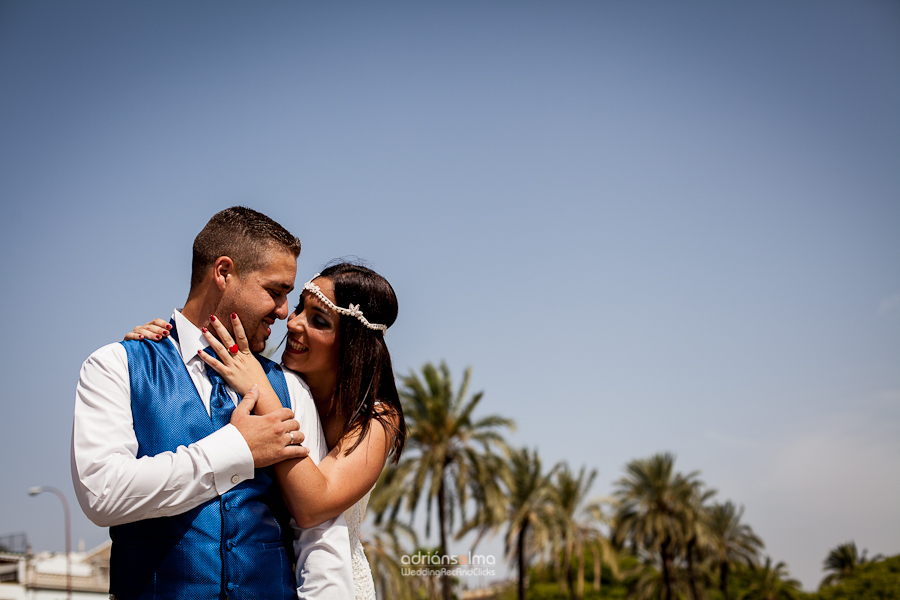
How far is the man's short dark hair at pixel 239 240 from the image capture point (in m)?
3.46

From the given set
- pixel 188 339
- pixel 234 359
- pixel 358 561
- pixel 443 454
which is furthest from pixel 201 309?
pixel 443 454

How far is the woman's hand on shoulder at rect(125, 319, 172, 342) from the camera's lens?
3273 millimetres

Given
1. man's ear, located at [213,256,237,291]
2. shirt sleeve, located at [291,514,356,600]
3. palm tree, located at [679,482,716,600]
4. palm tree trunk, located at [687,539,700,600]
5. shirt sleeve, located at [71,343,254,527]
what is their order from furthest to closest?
palm tree trunk, located at [687,539,700,600]
palm tree, located at [679,482,716,600]
man's ear, located at [213,256,237,291]
shirt sleeve, located at [291,514,356,600]
shirt sleeve, located at [71,343,254,527]

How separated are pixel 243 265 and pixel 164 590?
4.66 ft

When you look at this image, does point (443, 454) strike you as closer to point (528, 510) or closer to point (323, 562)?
point (528, 510)

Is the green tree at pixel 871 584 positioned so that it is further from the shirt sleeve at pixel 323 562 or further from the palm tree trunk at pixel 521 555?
the shirt sleeve at pixel 323 562

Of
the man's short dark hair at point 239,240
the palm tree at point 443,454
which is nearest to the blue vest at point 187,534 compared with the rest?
the man's short dark hair at point 239,240

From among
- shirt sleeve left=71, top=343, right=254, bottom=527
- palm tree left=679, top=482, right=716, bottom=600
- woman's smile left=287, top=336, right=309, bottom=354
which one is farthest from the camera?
palm tree left=679, top=482, right=716, bottom=600

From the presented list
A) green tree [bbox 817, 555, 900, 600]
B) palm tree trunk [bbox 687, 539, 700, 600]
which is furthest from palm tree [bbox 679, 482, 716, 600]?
green tree [bbox 817, 555, 900, 600]

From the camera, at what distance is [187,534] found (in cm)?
294

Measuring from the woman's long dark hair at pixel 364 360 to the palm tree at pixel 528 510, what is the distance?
1056 inches

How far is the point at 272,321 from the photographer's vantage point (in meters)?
3.56

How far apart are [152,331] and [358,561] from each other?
1607 mm

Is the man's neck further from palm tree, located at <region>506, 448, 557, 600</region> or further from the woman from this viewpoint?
palm tree, located at <region>506, 448, 557, 600</region>
